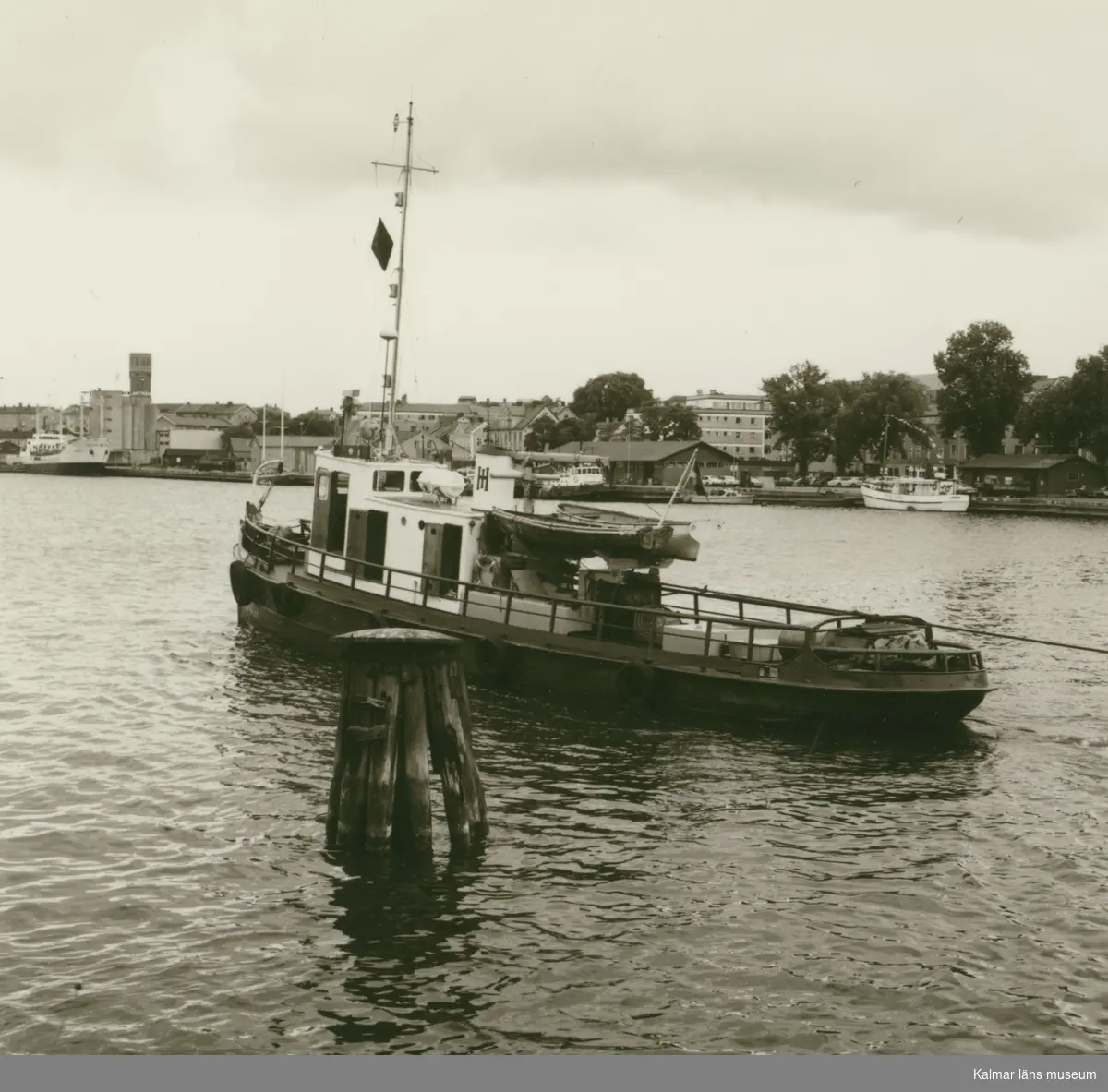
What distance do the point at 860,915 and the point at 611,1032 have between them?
145 inches

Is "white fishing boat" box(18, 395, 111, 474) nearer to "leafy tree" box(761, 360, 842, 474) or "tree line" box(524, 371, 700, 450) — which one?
"tree line" box(524, 371, 700, 450)

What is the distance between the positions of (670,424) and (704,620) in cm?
13820

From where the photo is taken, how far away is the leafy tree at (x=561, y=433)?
169 meters

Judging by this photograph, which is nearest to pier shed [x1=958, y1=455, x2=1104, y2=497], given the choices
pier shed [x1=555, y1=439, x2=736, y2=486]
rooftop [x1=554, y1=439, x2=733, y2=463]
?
rooftop [x1=554, y1=439, x2=733, y2=463]

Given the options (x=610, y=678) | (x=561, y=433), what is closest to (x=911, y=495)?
(x=561, y=433)

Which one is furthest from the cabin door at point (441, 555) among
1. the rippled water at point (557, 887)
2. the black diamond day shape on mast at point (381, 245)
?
the black diamond day shape on mast at point (381, 245)

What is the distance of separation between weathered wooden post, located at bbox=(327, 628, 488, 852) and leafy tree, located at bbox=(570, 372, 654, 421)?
163173 millimetres

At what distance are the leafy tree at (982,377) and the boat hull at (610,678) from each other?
110 m

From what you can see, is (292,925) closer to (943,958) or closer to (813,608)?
(943,958)

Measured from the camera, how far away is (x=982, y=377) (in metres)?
125

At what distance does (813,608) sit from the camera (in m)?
23.0

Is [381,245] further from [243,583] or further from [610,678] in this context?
[610,678]

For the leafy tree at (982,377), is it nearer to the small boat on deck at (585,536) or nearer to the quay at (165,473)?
the quay at (165,473)

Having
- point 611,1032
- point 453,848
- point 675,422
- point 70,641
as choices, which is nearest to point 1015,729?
point 453,848
